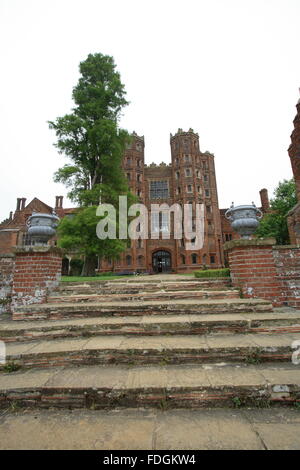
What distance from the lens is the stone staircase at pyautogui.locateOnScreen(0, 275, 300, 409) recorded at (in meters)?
2.03

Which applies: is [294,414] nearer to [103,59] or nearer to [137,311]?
[137,311]

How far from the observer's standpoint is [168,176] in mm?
33719

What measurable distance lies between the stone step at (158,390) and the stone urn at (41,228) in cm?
338

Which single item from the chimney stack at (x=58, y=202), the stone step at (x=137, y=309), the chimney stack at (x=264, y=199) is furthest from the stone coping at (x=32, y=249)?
the chimney stack at (x=264, y=199)

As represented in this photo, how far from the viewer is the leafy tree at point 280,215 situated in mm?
21500

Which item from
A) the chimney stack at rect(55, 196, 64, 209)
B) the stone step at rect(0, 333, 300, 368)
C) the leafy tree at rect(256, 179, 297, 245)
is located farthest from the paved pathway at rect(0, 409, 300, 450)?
the chimney stack at rect(55, 196, 64, 209)

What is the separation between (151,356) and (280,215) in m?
24.5

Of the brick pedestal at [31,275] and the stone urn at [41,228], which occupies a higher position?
the stone urn at [41,228]

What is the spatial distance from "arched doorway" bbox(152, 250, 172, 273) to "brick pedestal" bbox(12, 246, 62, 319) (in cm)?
2620

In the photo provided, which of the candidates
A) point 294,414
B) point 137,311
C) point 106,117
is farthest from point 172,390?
point 106,117

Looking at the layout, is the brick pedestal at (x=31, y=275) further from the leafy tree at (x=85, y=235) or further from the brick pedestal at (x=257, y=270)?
the leafy tree at (x=85, y=235)

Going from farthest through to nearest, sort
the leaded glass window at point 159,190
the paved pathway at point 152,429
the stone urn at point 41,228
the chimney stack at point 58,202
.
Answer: the chimney stack at point 58,202, the leaded glass window at point 159,190, the stone urn at point 41,228, the paved pathway at point 152,429

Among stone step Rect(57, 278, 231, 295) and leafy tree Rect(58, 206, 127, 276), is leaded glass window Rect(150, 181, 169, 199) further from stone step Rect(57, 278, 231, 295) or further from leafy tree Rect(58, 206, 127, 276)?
stone step Rect(57, 278, 231, 295)

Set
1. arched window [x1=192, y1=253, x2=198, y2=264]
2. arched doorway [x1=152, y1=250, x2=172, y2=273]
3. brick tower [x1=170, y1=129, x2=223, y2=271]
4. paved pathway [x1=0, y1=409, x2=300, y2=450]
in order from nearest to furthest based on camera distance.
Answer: paved pathway [x1=0, y1=409, x2=300, y2=450] → arched window [x1=192, y1=253, x2=198, y2=264] → brick tower [x1=170, y1=129, x2=223, y2=271] → arched doorway [x1=152, y1=250, x2=172, y2=273]
